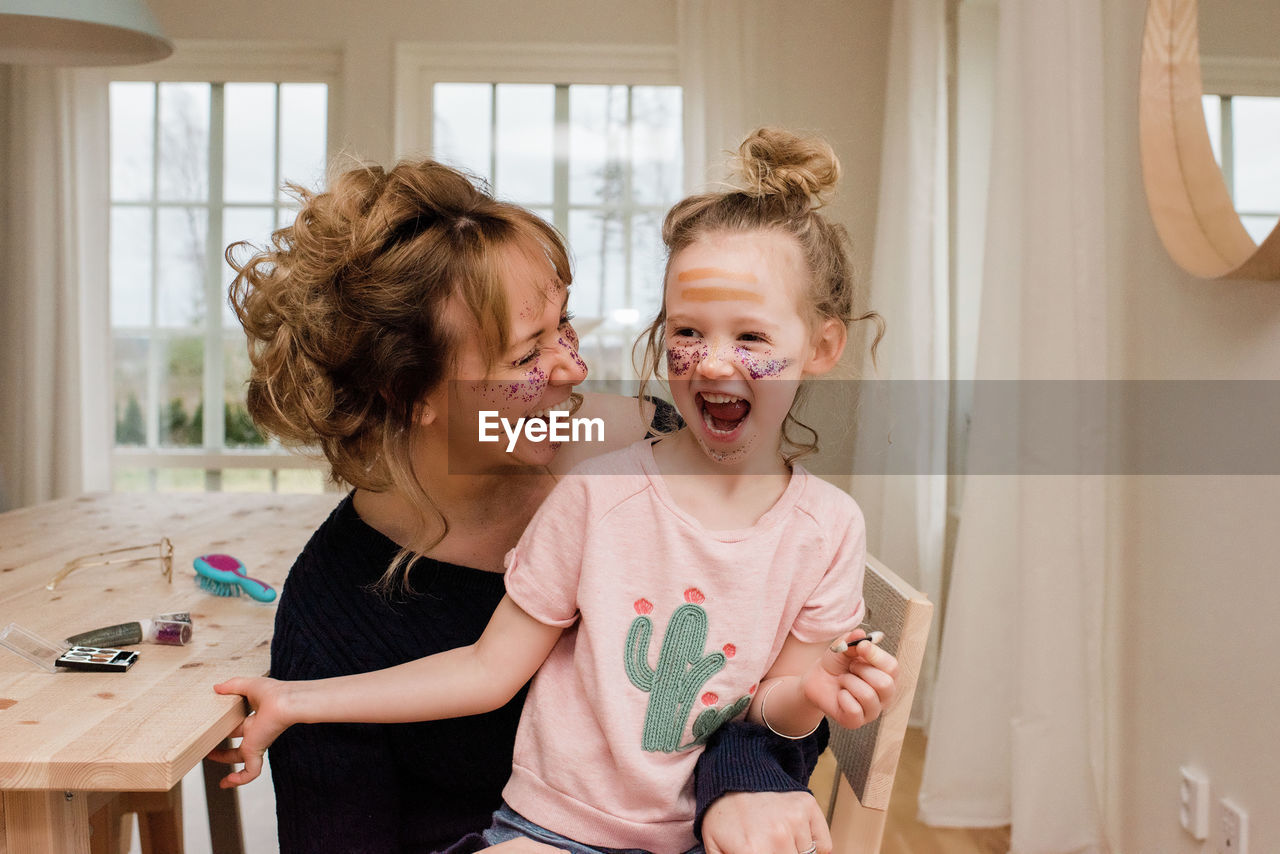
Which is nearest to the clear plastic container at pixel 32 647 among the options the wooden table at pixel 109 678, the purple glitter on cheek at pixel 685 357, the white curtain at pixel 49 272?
the wooden table at pixel 109 678

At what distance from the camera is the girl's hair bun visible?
3.45ft

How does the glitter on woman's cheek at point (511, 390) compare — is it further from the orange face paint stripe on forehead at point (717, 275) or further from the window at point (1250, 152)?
the window at point (1250, 152)

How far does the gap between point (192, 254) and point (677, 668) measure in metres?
3.67

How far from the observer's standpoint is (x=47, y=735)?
88cm

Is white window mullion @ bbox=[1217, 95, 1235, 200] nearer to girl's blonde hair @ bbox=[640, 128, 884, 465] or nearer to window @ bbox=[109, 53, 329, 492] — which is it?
girl's blonde hair @ bbox=[640, 128, 884, 465]

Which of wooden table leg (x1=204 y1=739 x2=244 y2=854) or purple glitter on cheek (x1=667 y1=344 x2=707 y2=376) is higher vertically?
purple glitter on cheek (x1=667 y1=344 x2=707 y2=376)

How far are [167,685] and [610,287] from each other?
10.1 feet

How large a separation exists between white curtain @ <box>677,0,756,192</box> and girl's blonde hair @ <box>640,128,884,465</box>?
263 cm

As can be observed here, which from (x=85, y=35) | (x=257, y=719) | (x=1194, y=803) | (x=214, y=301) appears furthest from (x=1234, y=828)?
(x=214, y=301)

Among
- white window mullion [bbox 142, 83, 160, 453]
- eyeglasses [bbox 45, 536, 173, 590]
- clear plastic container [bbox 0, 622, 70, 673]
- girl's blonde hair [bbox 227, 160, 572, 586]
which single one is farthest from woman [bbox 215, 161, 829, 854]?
white window mullion [bbox 142, 83, 160, 453]

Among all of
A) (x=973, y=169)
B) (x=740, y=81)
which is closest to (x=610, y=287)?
(x=740, y=81)

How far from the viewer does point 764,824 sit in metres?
0.88

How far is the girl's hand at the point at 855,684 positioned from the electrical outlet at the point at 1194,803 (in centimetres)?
120

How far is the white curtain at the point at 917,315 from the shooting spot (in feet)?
10.3
